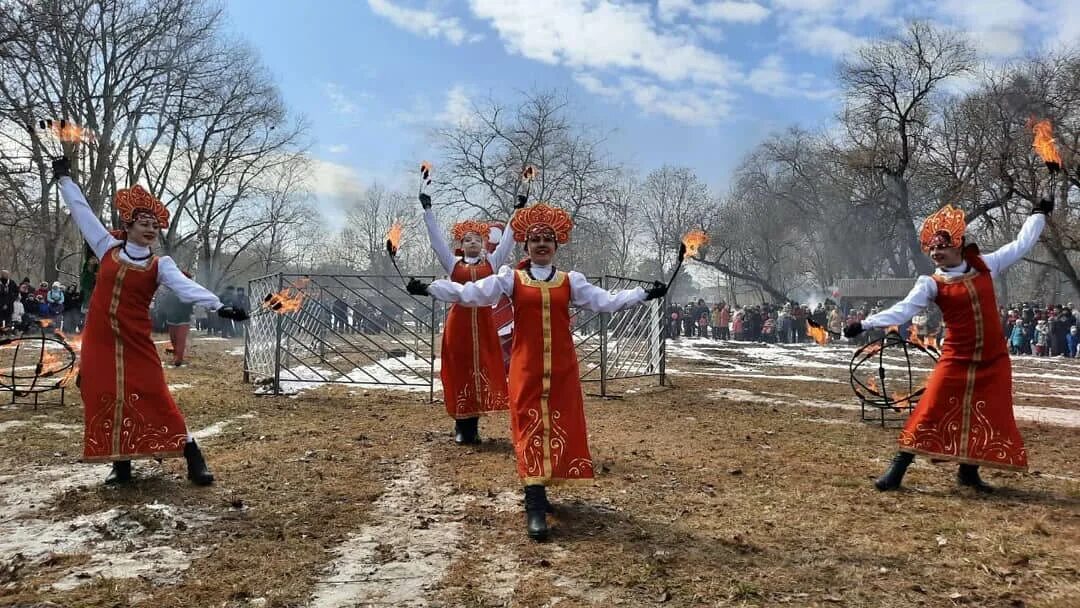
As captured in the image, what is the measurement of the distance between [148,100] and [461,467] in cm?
2552

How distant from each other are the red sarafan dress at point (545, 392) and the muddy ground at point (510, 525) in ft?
1.34

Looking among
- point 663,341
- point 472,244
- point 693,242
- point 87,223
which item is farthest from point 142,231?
point 663,341

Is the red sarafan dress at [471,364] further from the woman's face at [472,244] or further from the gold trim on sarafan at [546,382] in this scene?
the gold trim on sarafan at [546,382]

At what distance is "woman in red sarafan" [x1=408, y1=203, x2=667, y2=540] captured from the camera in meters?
4.27

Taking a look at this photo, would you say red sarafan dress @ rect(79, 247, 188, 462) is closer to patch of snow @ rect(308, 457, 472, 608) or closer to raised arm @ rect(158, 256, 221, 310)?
raised arm @ rect(158, 256, 221, 310)

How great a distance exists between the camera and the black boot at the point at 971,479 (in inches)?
203

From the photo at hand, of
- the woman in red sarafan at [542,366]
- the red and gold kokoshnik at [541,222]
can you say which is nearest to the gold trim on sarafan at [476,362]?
the red and gold kokoshnik at [541,222]

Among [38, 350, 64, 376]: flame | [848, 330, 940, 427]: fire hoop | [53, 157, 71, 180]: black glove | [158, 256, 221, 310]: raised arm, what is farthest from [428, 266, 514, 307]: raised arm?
[38, 350, 64, 376]: flame

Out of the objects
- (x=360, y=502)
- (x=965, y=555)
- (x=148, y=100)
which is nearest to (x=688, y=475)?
(x=965, y=555)

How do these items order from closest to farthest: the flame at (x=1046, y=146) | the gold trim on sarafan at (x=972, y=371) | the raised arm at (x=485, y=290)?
the raised arm at (x=485, y=290)
the gold trim on sarafan at (x=972, y=371)
the flame at (x=1046, y=146)

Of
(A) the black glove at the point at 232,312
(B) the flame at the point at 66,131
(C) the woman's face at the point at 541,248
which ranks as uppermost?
(B) the flame at the point at 66,131

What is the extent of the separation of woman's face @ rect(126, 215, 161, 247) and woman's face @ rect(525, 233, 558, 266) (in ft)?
8.70

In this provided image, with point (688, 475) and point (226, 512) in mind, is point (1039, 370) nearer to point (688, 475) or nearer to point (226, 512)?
point (688, 475)

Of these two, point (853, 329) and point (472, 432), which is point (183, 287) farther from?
point (853, 329)
